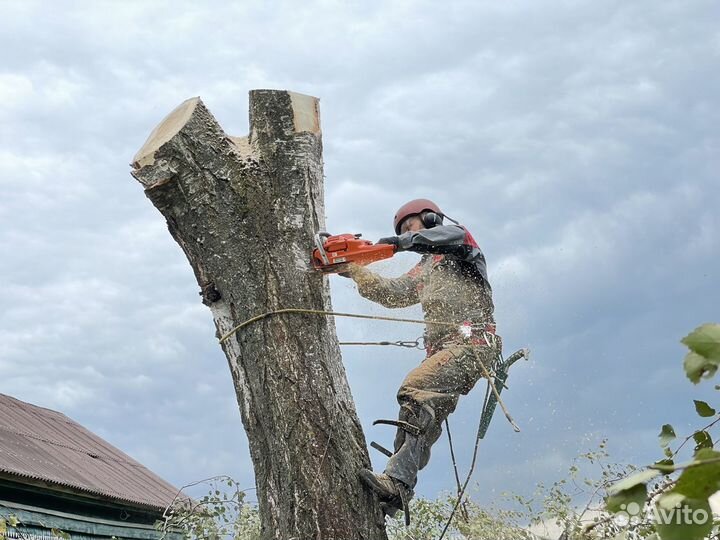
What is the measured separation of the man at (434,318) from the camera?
14.5 ft

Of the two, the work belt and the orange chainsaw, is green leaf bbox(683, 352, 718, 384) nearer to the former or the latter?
the orange chainsaw

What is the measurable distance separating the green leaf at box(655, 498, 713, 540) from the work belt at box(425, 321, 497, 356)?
3.66 meters

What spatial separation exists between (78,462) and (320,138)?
8.42m

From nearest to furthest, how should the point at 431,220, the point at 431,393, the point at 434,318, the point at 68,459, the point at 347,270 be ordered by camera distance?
the point at 347,270, the point at 431,393, the point at 434,318, the point at 431,220, the point at 68,459

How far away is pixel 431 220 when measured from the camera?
5035 millimetres

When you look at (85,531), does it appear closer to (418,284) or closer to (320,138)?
(418,284)

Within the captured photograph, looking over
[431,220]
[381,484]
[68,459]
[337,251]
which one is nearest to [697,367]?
[381,484]

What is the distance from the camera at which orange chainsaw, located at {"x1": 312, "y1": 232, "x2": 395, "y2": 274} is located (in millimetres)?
4086

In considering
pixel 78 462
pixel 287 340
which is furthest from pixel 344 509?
pixel 78 462

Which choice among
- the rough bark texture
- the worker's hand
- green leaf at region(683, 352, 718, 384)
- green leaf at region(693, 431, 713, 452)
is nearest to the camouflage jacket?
the worker's hand

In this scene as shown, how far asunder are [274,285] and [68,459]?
830 cm

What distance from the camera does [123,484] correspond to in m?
11.6

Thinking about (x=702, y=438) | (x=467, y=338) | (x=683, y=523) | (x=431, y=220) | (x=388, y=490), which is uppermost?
(x=431, y=220)

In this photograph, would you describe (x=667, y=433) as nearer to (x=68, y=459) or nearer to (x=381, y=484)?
(x=381, y=484)
